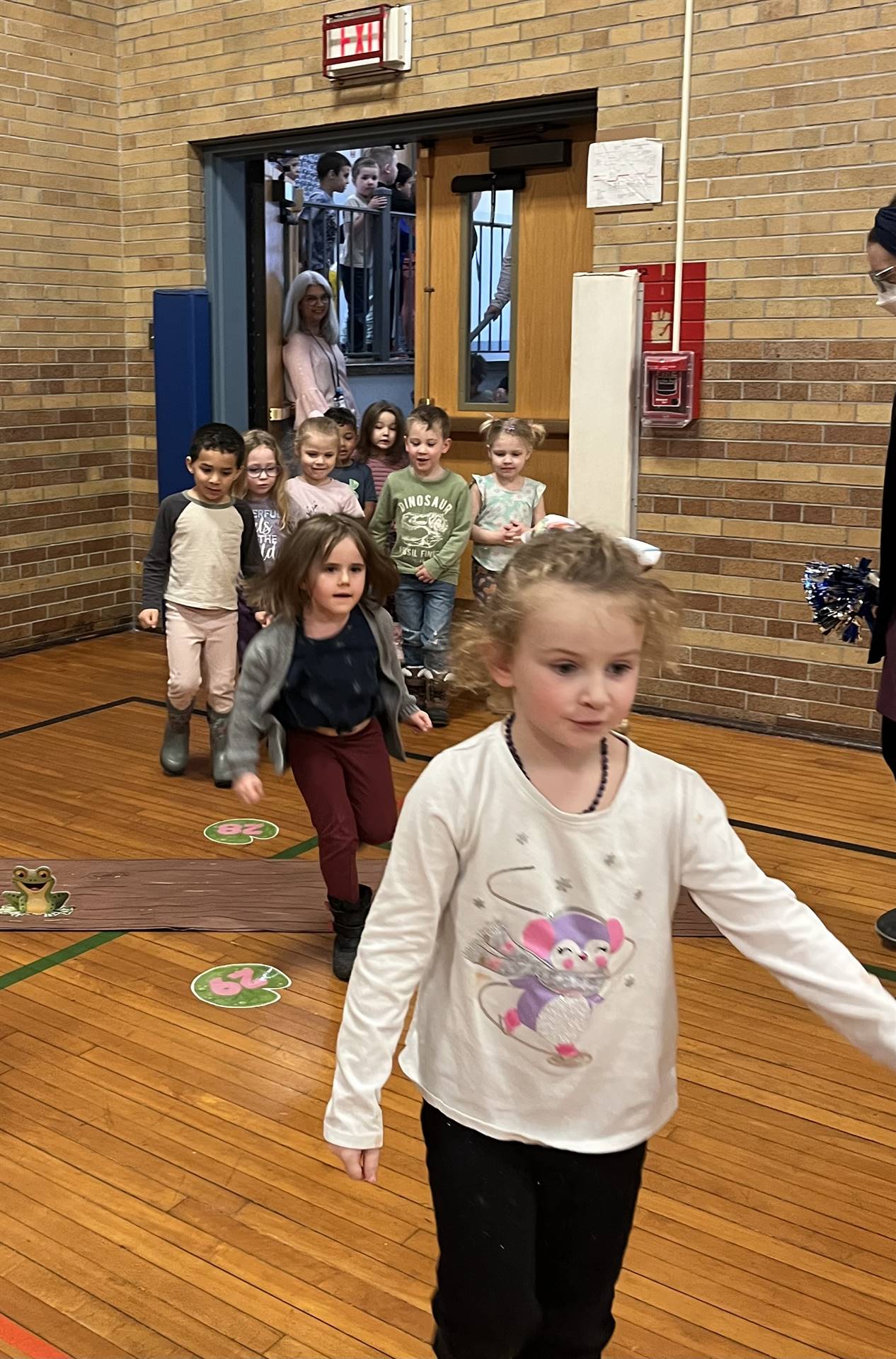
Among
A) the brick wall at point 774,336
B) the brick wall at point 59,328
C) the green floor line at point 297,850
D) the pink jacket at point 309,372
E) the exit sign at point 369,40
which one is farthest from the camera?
the pink jacket at point 309,372

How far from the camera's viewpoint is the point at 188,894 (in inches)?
150

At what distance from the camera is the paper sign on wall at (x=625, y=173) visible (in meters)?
5.42

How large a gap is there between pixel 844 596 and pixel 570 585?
217 centimetres

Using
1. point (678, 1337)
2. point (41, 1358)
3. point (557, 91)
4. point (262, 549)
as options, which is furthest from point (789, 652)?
point (41, 1358)

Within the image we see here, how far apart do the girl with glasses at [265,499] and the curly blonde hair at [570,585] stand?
3604mm

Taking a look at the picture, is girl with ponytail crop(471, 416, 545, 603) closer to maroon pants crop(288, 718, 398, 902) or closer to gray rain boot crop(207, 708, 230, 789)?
gray rain boot crop(207, 708, 230, 789)

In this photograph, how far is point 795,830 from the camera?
4.35 m

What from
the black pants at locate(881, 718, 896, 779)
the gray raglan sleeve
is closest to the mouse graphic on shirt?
the black pants at locate(881, 718, 896, 779)

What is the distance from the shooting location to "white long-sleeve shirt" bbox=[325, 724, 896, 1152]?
59.5 inches

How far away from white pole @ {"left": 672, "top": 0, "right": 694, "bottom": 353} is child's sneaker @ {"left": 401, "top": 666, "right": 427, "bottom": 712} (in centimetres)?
168

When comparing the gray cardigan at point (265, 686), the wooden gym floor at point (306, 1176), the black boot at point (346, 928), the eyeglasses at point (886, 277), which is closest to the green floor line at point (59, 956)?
the wooden gym floor at point (306, 1176)

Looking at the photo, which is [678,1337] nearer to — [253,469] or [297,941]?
[297,941]

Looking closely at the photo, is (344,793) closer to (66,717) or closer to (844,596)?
(844,596)

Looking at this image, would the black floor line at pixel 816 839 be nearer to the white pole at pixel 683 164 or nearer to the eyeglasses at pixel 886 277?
the eyeglasses at pixel 886 277
